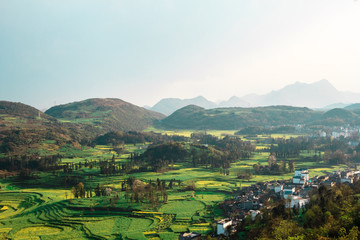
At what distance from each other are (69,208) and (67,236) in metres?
15.7

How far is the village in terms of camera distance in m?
49.6

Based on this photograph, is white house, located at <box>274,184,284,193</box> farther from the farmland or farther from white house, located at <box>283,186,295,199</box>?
the farmland

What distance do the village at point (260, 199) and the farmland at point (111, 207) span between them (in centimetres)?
370

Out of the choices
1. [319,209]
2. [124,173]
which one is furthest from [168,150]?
[319,209]

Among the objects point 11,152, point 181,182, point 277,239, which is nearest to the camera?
point 277,239

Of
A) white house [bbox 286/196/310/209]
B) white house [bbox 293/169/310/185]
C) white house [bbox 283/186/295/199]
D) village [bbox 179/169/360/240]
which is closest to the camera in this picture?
village [bbox 179/169/360/240]

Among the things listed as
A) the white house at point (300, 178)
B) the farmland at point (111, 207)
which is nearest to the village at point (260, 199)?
the white house at point (300, 178)

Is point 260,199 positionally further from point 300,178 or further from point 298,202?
point 300,178

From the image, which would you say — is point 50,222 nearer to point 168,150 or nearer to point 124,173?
point 124,173

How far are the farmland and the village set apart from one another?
12.1ft

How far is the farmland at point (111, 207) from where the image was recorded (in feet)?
181

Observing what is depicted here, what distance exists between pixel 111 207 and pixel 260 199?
114 feet

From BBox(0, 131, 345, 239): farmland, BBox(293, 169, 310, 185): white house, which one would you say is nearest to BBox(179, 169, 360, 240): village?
BBox(293, 169, 310, 185): white house

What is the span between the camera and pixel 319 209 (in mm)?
45875
